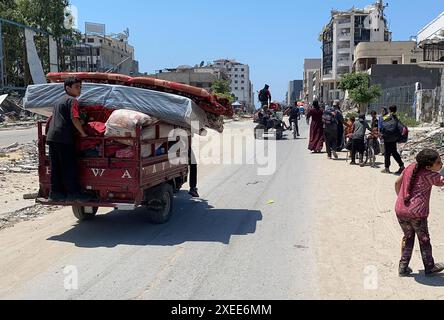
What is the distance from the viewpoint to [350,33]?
408 feet

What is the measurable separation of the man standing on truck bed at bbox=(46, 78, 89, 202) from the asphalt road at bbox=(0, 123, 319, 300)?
0.66 m

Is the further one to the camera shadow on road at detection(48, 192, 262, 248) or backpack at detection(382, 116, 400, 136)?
backpack at detection(382, 116, 400, 136)

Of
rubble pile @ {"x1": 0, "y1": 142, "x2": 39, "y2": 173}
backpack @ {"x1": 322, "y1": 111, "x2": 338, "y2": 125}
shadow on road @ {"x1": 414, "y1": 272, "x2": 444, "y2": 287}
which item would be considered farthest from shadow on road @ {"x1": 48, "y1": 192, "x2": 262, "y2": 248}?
backpack @ {"x1": 322, "y1": 111, "x2": 338, "y2": 125}

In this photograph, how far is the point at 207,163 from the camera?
15.9 m

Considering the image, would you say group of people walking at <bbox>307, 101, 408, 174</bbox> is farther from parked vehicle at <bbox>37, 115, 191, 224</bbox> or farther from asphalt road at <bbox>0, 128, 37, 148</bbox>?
asphalt road at <bbox>0, 128, 37, 148</bbox>

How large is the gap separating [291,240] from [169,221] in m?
2.10

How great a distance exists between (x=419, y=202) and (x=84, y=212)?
16.4 feet

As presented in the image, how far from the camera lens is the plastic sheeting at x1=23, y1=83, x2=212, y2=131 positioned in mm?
7293

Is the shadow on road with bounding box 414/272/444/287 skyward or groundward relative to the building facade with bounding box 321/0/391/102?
groundward

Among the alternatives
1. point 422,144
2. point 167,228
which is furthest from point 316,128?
point 167,228

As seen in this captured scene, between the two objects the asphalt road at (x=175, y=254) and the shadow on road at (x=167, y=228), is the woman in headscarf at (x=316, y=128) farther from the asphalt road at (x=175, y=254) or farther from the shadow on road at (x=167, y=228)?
the shadow on road at (x=167, y=228)

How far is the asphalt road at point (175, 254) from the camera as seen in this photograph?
4.89 metres

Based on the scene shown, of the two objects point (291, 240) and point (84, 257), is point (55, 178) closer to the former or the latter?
point (84, 257)

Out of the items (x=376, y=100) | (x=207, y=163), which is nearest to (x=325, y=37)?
(x=376, y=100)
